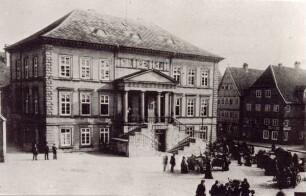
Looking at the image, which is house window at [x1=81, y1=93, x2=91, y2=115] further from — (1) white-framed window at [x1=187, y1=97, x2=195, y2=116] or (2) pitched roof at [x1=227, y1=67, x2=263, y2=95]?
(2) pitched roof at [x1=227, y1=67, x2=263, y2=95]

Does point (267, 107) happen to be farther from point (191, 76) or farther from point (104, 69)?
point (104, 69)

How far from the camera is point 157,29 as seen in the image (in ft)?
119

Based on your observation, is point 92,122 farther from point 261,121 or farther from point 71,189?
point 261,121

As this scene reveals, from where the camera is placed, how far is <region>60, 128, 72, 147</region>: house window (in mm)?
27828

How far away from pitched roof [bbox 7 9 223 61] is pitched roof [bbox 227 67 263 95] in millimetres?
13080

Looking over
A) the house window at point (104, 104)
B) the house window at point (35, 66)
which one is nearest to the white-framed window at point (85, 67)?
the house window at point (104, 104)

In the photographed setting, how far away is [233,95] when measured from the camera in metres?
48.2

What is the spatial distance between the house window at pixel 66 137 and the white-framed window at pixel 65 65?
466 cm

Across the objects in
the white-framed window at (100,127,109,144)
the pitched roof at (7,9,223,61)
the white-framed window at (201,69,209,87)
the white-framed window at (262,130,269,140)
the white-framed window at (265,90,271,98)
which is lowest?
the white-framed window at (262,130,269,140)

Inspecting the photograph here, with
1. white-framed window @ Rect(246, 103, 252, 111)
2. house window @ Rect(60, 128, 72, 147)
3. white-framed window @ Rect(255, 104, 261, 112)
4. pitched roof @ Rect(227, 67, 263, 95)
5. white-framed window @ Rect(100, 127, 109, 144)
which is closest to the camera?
house window @ Rect(60, 128, 72, 147)

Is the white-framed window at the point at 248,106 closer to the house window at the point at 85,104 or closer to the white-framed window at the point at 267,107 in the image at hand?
the white-framed window at the point at 267,107

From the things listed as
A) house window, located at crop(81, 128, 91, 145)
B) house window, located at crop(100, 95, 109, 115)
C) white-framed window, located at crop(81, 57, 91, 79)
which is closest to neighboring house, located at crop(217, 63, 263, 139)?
house window, located at crop(100, 95, 109, 115)

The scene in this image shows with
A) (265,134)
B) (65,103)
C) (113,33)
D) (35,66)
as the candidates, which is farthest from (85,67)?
(265,134)

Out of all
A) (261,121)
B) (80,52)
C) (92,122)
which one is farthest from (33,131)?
(261,121)
